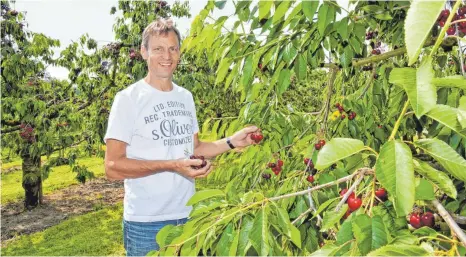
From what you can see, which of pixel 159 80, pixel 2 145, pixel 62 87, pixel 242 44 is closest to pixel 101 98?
pixel 62 87

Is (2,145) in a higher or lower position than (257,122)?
lower

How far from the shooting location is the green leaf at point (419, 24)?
0.52 m

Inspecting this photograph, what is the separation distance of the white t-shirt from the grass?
4031mm

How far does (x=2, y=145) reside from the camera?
7461mm

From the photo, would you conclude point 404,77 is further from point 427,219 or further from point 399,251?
point 427,219

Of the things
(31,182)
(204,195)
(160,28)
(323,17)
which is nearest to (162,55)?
(160,28)

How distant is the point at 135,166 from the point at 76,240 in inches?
197

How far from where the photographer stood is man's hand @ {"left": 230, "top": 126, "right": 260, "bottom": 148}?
7.84 feet

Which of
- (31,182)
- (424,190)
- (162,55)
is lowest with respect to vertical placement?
(31,182)

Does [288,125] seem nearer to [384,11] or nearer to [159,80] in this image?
[159,80]

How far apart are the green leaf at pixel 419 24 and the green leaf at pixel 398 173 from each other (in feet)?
0.69

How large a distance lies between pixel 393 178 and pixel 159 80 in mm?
1812

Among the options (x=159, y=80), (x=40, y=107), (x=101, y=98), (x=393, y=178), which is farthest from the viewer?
(x=101, y=98)

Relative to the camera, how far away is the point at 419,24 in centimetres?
52
